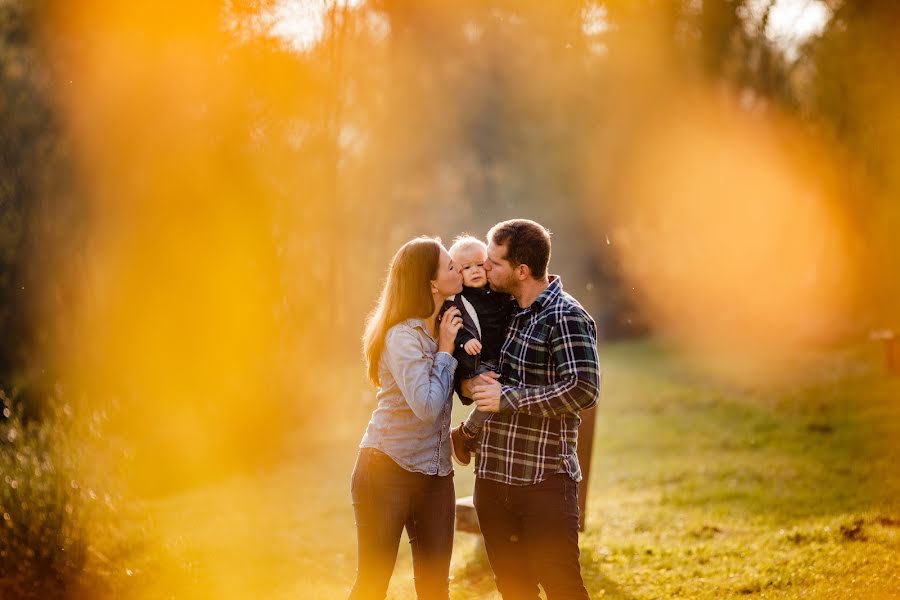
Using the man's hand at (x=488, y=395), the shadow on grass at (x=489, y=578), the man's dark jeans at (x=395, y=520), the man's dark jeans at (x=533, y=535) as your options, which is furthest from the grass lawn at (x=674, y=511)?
the man's hand at (x=488, y=395)

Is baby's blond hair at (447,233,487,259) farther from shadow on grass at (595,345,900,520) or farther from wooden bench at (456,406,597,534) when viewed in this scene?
shadow on grass at (595,345,900,520)

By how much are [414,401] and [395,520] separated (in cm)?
51

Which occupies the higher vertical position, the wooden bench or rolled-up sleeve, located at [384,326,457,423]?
rolled-up sleeve, located at [384,326,457,423]

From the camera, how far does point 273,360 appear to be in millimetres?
12484

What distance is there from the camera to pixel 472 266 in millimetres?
3621

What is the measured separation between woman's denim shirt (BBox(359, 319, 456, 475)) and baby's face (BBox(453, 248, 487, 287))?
0.27 m

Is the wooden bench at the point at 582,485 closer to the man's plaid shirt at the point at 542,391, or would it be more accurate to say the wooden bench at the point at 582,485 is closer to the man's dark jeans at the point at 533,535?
the man's dark jeans at the point at 533,535

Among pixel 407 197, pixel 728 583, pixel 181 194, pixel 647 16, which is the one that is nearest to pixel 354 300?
pixel 407 197

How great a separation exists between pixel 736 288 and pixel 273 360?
20.4 m

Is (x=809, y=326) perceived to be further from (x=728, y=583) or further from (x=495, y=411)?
(x=495, y=411)

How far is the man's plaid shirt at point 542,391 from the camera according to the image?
3471 mm

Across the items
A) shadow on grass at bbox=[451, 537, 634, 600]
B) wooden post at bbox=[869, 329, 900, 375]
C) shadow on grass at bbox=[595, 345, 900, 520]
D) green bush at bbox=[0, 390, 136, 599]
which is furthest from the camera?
wooden post at bbox=[869, 329, 900, 375]

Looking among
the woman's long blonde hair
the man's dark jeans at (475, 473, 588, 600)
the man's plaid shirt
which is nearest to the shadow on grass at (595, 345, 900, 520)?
the man's dark jeans at (475, 473, 588, 600)

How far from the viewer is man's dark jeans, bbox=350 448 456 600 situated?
3494 mm
